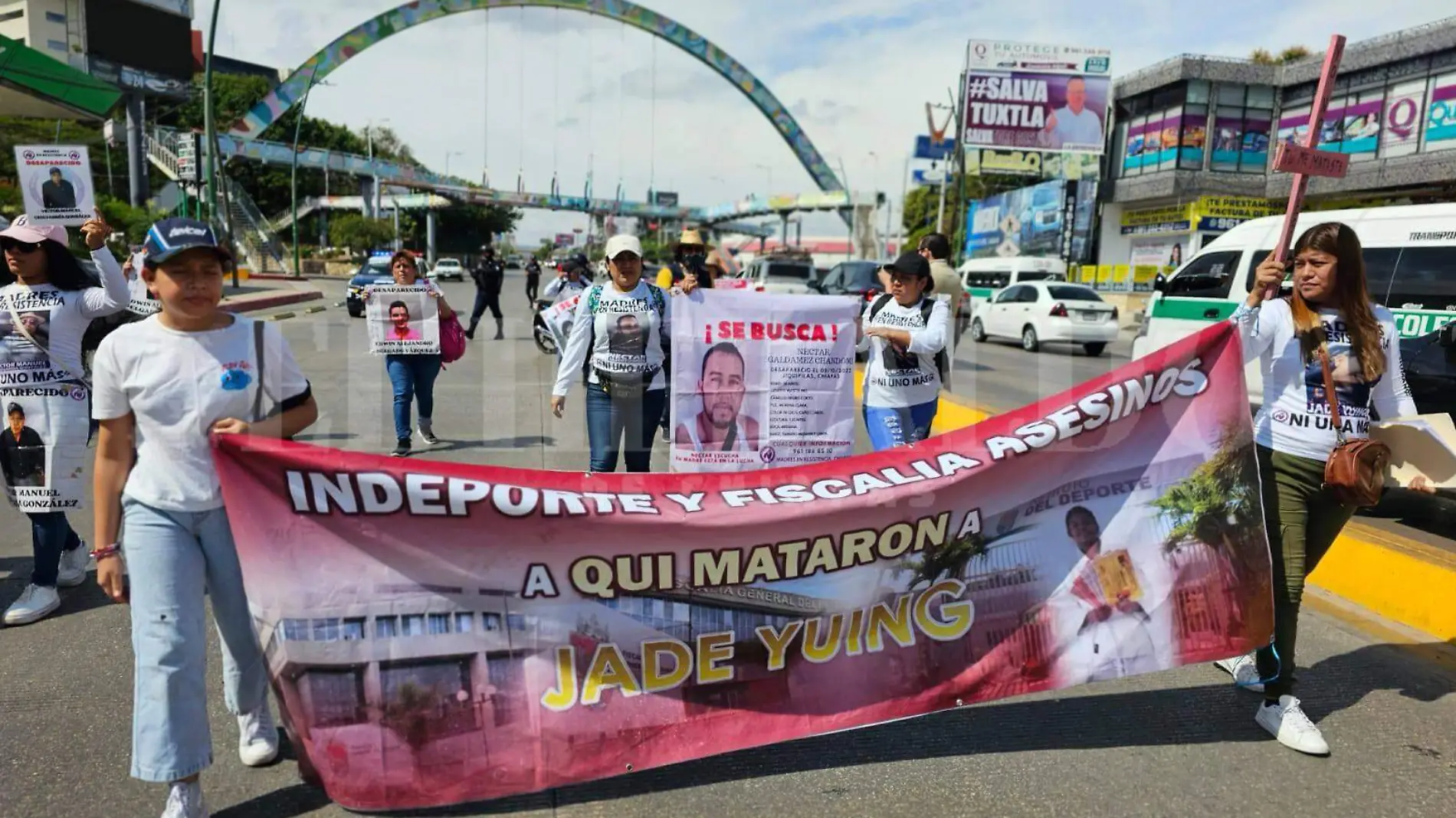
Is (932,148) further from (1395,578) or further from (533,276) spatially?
(1395,578)

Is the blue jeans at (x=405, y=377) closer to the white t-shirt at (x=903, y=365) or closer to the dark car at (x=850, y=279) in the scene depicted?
the white t-shirt at (x=903, y=365)

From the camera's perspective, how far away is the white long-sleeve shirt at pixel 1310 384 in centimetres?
354

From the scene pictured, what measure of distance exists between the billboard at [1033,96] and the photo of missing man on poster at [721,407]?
39954 millimetres

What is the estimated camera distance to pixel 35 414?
439cm

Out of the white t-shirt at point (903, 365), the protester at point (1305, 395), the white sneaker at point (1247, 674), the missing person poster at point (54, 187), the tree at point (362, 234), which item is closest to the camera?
the protester at point (1305, 395)

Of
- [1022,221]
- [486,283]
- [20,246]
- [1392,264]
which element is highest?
[1022,221]

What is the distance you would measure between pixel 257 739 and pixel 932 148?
51068 millimetres

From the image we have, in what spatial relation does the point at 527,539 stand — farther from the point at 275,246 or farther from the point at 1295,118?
the point at 275,246

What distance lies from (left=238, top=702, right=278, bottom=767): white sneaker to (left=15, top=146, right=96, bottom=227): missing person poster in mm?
6293

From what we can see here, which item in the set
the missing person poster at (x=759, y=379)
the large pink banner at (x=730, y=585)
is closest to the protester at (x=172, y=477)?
the large pink banner at (x=730, y=585)

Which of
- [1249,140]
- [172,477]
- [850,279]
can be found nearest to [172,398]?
[172,477]

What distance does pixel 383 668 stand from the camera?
2.84m

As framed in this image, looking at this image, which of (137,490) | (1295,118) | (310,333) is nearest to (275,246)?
(310,333)

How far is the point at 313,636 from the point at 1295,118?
1749 inches
